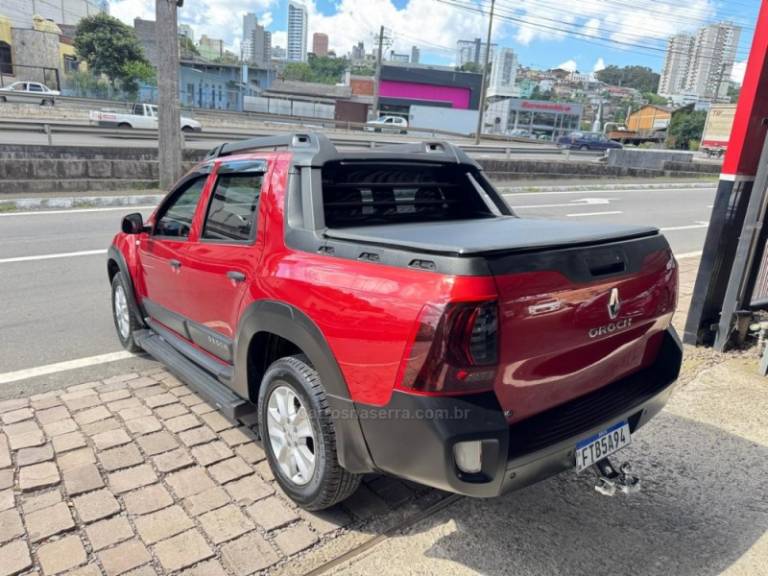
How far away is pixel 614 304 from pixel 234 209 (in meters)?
2.14

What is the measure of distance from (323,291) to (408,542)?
4.06ft

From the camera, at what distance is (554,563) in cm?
251

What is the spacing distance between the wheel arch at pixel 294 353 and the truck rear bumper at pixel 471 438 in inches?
3.4

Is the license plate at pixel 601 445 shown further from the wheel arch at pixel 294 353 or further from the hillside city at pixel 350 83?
the hillside city at pixel 350 83

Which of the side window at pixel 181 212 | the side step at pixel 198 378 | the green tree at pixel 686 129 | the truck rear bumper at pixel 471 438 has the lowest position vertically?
the side step at pixel 198 378

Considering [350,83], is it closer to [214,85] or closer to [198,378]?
[214,85]

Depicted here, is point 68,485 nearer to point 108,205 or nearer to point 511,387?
point 511,387

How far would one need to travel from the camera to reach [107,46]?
4803 cm

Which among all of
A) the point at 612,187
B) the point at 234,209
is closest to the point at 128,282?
the point at 234,209

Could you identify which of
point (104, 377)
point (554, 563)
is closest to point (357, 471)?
point (554, 563)

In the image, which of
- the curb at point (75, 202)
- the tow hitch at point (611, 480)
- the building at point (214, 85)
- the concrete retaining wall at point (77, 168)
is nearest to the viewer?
the tow hitch at point (611, 480)

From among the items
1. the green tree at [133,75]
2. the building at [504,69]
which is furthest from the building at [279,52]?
the green tree at [133,75]

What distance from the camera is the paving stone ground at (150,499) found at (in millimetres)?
2469

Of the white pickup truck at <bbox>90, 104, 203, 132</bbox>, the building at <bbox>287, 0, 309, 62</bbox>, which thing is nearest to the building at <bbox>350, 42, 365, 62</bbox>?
the building at <bbox>287, 0, 309, 62</bbox>
